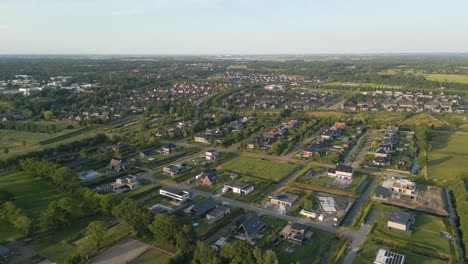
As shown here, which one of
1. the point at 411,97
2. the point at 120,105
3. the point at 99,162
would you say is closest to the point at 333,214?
the point at 99,162

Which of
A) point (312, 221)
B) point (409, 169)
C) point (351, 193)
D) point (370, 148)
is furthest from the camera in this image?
point (370, 148)

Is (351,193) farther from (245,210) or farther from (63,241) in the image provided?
(63,241)

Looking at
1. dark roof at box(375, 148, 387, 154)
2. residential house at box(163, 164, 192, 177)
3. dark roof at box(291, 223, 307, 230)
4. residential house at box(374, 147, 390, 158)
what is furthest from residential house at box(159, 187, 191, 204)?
dark roof at box(375, 148, 387, 154)

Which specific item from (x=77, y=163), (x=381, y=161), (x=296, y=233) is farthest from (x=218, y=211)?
(x=381, y=161)

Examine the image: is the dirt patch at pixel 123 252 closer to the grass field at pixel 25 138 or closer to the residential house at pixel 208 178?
the residential house at pixel 208 178

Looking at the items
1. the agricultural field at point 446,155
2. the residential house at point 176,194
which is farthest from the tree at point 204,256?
the agricultural field at point 446,155
